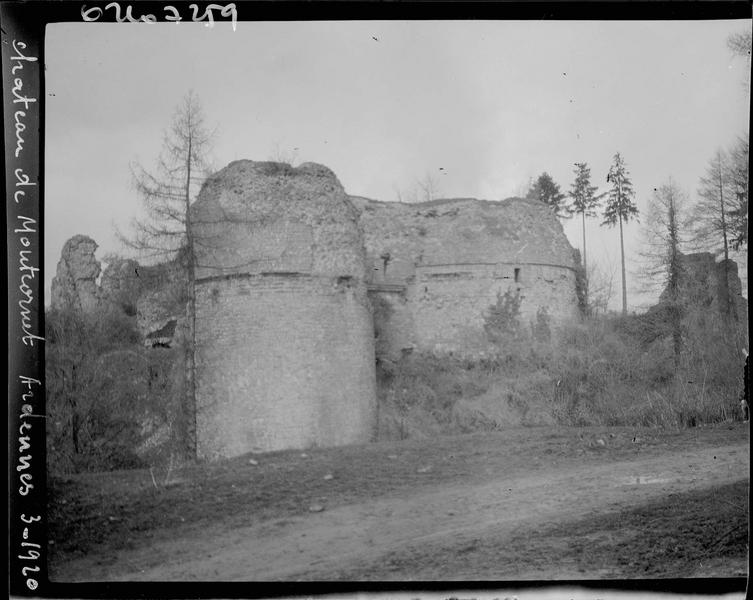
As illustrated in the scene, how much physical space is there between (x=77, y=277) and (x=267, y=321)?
2056 mm

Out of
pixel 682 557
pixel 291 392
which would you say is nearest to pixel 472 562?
pixel 682 557

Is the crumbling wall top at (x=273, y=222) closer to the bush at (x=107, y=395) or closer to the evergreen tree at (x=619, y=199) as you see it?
the bush at (x=107, y=395)

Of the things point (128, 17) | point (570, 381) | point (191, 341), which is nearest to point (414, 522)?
point (191, 341)

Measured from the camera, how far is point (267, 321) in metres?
7.95

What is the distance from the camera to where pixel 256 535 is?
592 centimetres

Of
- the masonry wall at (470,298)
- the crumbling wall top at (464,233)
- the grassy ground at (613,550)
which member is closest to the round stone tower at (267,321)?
the grassy ground at (613,550)

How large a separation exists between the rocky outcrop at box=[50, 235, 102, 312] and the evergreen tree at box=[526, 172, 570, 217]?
5434 millimetres

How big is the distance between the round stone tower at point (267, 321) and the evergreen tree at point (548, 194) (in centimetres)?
319

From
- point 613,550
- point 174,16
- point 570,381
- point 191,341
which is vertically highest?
point 174,16

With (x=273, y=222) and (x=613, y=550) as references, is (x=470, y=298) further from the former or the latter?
(x=613, y=550)

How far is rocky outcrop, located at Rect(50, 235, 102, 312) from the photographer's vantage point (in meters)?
6.45

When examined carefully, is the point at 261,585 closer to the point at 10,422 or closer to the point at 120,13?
the point at 10,422

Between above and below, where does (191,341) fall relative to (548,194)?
below

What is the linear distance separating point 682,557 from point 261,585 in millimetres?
3412
